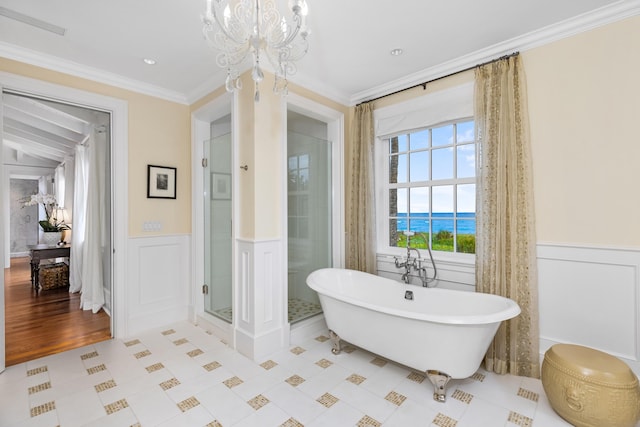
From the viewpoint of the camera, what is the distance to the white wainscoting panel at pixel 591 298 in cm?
195

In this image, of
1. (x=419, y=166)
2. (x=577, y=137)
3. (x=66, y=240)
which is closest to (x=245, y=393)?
(x=419, y=166)

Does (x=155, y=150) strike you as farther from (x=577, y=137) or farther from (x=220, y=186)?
(x=577, y=137)

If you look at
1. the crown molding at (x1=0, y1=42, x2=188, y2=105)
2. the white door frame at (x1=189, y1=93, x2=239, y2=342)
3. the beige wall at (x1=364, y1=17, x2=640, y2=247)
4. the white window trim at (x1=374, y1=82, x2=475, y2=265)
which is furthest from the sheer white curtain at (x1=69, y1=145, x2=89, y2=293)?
the beige wall at (x1=364, y1=17, x2=640, y2=247)

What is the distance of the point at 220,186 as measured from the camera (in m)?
3.23

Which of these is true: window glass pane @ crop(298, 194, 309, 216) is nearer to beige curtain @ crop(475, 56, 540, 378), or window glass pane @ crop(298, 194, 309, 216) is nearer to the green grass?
the green grass

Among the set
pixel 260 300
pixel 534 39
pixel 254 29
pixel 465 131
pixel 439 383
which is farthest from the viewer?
pixel 465 131

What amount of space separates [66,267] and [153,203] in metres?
3.03

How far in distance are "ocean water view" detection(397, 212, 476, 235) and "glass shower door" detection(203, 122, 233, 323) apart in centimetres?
187

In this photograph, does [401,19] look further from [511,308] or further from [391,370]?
[391,370]

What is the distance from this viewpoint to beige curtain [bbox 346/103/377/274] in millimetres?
3203

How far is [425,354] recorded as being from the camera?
2006 millimetres

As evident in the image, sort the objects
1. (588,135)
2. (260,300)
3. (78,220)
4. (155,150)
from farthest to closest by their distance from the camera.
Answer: (78,220) → (155,150) → (260,300) → (588,135)

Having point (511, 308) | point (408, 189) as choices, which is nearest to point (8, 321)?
point (408, 189)

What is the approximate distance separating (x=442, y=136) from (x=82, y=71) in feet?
11.2
